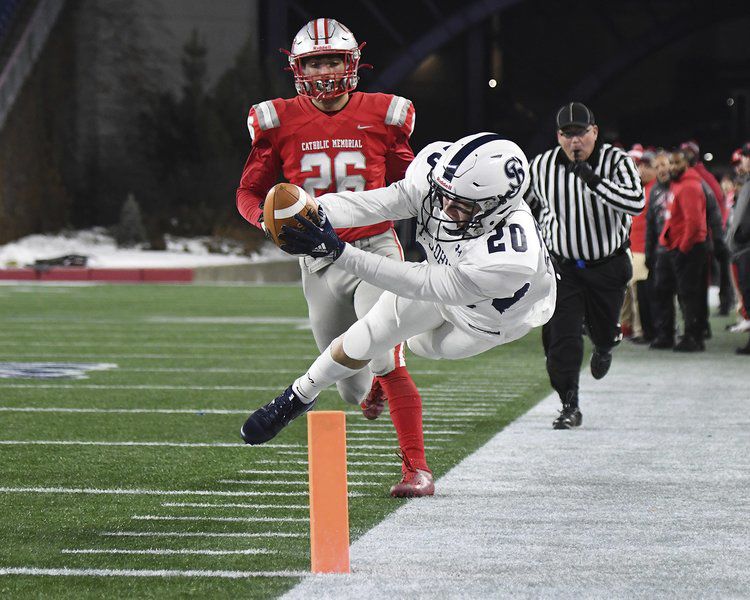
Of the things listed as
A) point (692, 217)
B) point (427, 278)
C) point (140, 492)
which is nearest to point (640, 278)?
point (692, 217)

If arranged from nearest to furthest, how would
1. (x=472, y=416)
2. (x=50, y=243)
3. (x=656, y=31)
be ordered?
1. (x=472, y=416)
2. (x=50, y=243)
3. (x=656, y=31)

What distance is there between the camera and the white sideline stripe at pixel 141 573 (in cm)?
382

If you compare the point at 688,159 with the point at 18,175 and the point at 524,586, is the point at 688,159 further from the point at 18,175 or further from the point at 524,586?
the point at 18,175

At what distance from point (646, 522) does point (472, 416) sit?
272cm

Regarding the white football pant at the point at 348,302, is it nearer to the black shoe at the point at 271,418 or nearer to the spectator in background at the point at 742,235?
the black shoe at the point at 271,418

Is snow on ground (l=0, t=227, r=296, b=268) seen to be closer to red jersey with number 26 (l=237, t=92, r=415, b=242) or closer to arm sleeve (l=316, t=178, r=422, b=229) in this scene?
red jersey with number 26 (l=237, t=92, r=415, b=242)

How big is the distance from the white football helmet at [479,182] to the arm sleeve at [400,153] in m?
0.91

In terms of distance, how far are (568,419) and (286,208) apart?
3.19 m

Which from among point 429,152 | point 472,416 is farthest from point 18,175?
point 429,152

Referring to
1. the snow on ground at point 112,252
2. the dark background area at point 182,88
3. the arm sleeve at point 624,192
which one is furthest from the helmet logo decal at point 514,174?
the dark background area at point 182,88

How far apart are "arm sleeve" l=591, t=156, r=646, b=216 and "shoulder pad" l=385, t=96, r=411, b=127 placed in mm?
1608

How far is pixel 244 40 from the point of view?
33.8 meters

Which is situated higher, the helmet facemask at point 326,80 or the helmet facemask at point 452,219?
the helmet facemask at point 326,80

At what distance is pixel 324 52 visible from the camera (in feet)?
17.1
